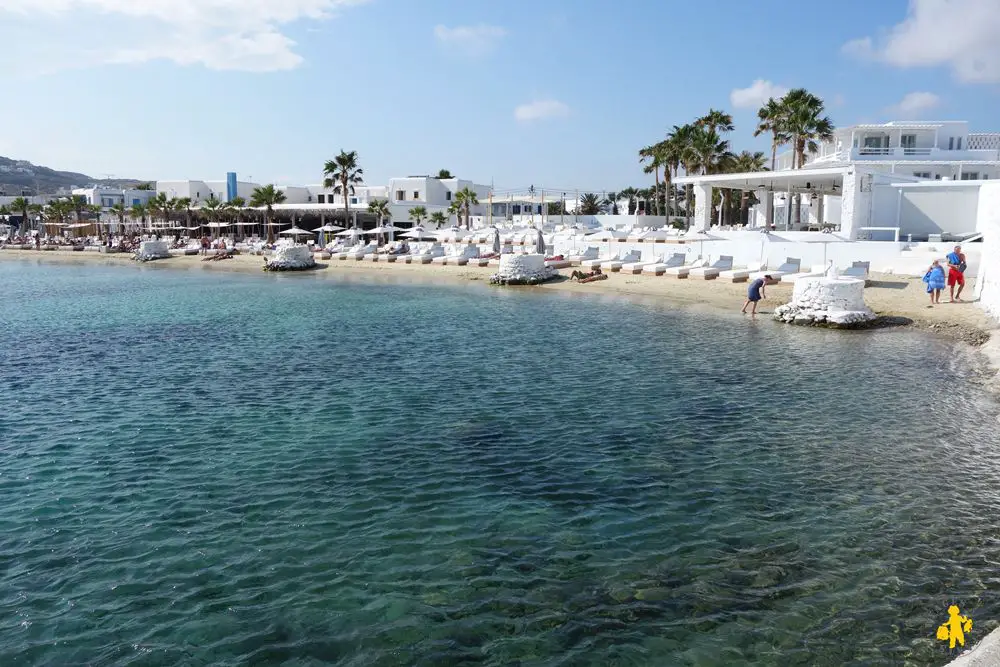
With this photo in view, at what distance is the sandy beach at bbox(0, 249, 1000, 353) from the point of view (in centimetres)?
1956

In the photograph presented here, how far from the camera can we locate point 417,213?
70.3 metres

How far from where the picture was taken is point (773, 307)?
2409 cm

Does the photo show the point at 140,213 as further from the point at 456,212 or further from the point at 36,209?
the point at 456,212

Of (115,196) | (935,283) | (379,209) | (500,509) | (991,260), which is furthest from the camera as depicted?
(115,196)

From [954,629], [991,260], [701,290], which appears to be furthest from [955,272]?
[954,629]

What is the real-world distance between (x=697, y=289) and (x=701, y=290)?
29 centimetres

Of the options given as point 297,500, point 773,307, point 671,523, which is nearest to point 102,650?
point 297,500

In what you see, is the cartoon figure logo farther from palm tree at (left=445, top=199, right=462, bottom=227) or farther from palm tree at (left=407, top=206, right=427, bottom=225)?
palm tree at (left=407, top=206, right=427, bottom=225)

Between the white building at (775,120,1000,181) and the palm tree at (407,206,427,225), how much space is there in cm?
3739

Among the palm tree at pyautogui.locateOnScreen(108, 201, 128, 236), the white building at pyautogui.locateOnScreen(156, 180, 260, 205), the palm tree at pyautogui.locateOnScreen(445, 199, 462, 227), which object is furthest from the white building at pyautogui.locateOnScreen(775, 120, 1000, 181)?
the palm tree at pyautogui.locateOnScreen(108, 201, 128, 236)

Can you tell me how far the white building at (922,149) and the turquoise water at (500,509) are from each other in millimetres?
36069

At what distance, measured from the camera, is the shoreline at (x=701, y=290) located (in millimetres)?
18859

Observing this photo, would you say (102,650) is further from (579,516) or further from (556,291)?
(556,291)

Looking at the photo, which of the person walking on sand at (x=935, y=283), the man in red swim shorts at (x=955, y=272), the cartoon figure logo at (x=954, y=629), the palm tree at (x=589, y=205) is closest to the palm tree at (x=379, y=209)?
the palm tree at (x=589, y=205)
